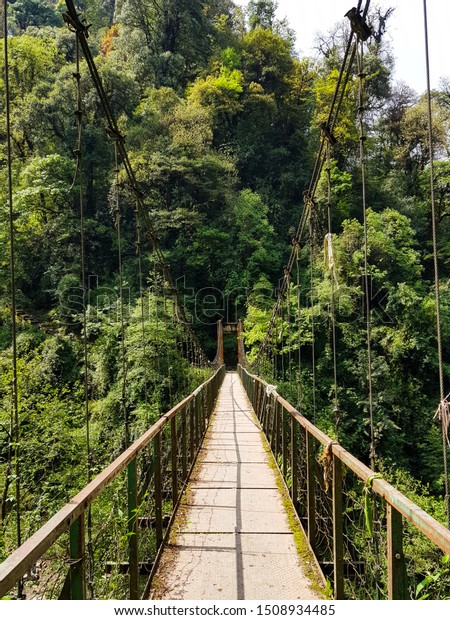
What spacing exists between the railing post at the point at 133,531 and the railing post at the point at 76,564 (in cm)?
55

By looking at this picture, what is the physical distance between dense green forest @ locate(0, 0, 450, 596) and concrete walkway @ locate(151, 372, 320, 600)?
2.11 meters

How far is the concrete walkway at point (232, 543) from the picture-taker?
1.92 meters

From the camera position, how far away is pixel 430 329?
13.8 meters

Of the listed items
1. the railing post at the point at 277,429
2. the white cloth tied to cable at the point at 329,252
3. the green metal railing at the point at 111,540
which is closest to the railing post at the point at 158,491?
the green metal railing at the point at 111,540

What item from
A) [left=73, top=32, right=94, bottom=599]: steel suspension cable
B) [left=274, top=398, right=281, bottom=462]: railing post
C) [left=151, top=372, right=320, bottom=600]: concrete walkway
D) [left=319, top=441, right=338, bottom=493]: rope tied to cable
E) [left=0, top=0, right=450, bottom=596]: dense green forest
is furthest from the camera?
[left=0, top=0, right=450, bottom=596]: dense green forest

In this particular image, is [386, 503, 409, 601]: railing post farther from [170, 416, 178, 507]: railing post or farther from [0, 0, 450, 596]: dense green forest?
[0, 0, 450, 596]: dense green forest

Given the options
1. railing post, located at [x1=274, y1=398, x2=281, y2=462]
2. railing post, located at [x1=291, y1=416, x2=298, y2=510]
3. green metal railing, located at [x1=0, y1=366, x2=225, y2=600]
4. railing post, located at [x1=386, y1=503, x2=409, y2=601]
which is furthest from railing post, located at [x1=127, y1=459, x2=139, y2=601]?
railing post, located at [x1=274, y1=398, x2=281, y2=462]

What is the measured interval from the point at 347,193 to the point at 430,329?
1008 centimetres

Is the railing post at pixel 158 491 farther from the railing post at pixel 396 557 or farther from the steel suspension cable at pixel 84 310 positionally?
the railing post at pixel 396 557

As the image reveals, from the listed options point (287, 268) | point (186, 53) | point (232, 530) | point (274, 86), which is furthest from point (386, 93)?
point (232, 530)

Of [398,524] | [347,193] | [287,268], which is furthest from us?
[347,193]

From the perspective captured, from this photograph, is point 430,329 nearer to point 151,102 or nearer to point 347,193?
point 347,193

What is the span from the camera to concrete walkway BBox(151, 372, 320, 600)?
1.92 meters

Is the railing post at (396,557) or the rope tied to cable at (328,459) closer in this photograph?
the railing post at (396,557)
